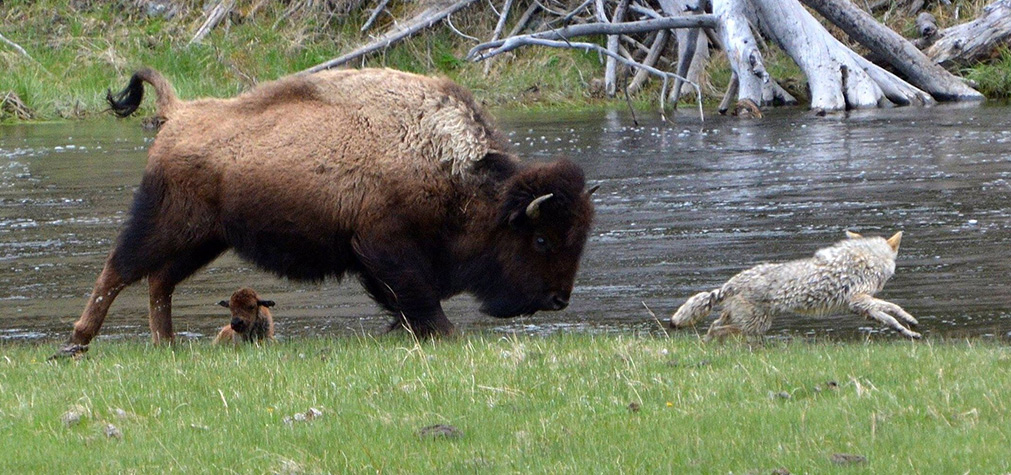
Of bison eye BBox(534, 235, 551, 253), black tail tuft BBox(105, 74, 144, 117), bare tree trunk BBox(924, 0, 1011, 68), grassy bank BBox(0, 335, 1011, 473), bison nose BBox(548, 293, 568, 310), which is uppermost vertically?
black tail tuft BBox(105, 74, 144, 117)

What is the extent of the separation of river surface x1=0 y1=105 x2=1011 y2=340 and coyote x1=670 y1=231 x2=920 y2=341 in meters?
Answer: 0.85

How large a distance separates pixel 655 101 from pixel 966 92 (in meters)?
6.07

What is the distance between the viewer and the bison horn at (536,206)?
8.65 metres

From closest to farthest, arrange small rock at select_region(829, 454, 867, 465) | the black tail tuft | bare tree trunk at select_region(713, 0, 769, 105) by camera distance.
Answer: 1. small rock at select_region(829, 454, 867, 465)
2. the black tail tuft
3. bare tree trunk at select_region(713, 0, 769, 105)

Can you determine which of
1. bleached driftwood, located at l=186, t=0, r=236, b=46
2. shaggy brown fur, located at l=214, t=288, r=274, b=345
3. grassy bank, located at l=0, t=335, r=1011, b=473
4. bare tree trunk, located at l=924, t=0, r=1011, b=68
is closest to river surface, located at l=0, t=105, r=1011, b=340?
shaggy brown fur, located at l=214, t=288, r=274, b=345

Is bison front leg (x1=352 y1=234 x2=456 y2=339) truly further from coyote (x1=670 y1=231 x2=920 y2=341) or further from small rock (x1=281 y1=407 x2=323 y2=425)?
small rock (x1=281 y1=407 x2=323 y2=425)

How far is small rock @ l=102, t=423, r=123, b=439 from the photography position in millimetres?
5796

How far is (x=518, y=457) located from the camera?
5.23m

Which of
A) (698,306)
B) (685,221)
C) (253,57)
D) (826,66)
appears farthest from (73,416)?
(253,57)

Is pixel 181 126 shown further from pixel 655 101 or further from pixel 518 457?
pixel 655 101

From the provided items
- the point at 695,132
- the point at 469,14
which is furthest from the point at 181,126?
the point at 469,14

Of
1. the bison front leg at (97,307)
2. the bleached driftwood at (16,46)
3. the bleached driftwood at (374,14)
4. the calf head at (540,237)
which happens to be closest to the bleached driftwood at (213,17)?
the bleached driftwood at (374,14)

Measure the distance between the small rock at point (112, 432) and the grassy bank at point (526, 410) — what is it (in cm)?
1

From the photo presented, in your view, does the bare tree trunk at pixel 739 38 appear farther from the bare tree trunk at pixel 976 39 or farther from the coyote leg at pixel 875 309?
the coyote leg at pixel 875 309
